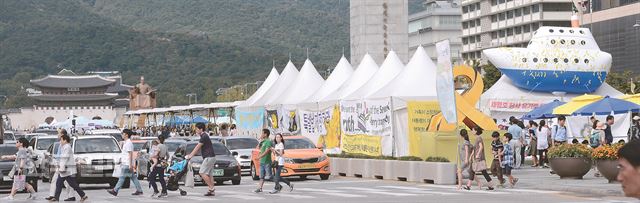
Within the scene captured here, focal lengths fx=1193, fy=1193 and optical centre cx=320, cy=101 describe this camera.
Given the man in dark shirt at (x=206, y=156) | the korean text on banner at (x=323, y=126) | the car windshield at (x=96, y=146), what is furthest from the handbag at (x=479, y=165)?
the korean text on banner at (x=323, y=126)

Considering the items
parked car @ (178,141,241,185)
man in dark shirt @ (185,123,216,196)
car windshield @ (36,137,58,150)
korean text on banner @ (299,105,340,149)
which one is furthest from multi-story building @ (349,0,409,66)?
man in dark shirt @ (185,123,216,196)

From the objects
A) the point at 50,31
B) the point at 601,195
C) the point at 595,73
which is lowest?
the point at 601,195

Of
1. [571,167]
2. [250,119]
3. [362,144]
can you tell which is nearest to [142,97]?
[250,119]

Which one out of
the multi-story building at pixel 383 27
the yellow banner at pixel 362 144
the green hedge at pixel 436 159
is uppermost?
the multi-story building at pixel 383 27

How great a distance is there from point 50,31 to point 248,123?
491 feet

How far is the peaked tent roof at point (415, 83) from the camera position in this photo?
35.9 m

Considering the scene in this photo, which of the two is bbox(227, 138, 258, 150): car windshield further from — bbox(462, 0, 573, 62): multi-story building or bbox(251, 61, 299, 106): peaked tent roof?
bbox(462, 0, 573, 62): multi-story building

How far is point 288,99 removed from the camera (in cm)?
5094

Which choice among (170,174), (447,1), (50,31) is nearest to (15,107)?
(50,31)

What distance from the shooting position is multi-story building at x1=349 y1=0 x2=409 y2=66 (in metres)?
82.5

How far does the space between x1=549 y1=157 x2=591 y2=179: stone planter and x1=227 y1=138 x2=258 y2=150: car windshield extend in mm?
11451

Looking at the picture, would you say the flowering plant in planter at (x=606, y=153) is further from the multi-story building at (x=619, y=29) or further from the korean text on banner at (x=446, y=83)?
the multi-story building at (x=619, y=29)

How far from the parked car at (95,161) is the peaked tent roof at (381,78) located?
38.4ft

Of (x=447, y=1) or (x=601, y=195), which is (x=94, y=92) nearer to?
(x=447, y=1)
